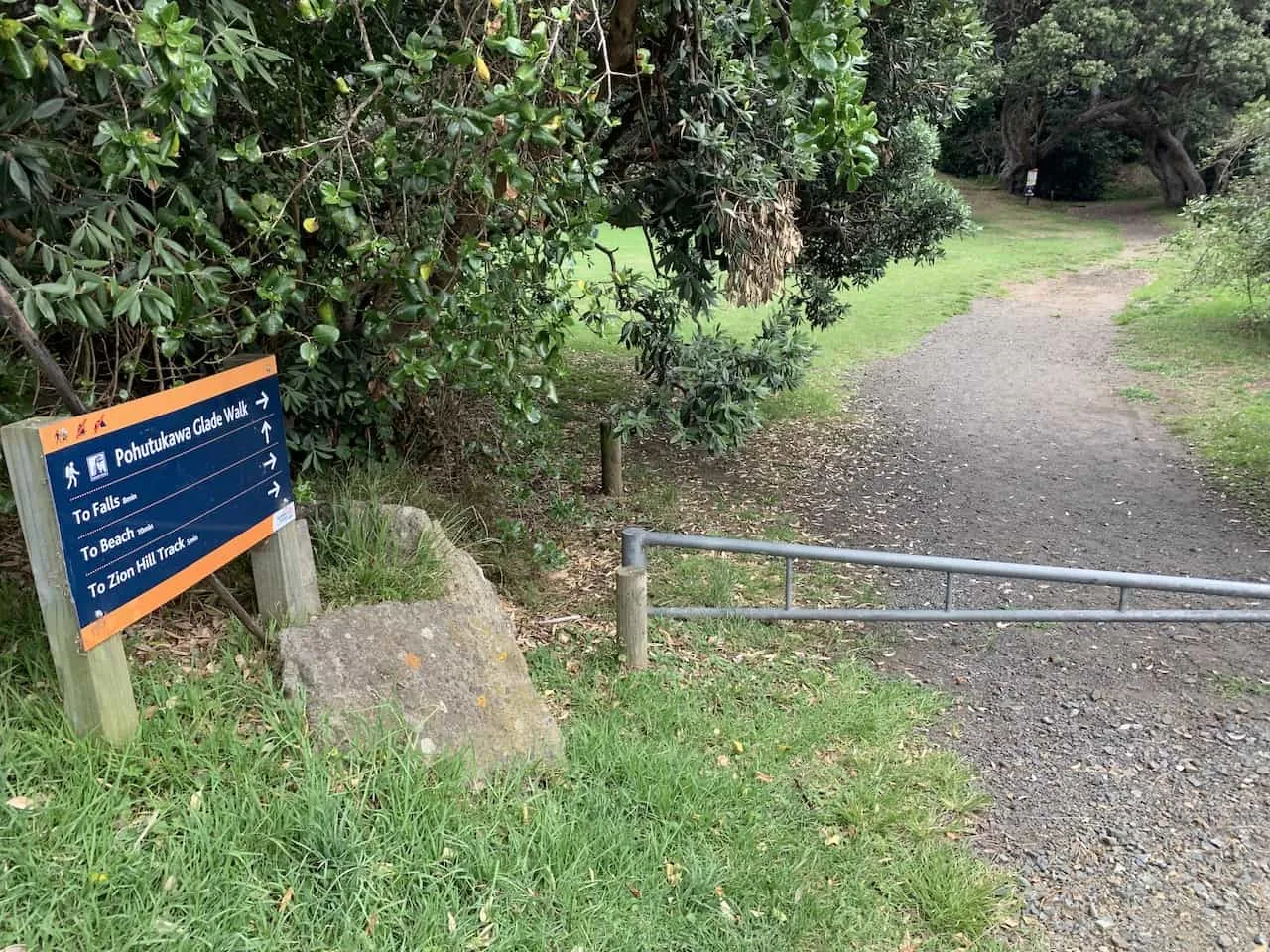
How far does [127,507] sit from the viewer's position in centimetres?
270

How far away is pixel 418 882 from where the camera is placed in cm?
280

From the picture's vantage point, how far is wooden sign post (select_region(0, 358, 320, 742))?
2.50m

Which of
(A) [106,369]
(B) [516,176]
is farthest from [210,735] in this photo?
(B) [516,176]

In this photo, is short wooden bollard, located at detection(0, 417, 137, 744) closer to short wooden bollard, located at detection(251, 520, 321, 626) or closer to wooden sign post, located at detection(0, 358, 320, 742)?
wooden sign post, located at detection(0, 358, 320, 742)

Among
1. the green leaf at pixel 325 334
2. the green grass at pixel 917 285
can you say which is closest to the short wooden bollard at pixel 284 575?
the green leaf at pixel 325 334

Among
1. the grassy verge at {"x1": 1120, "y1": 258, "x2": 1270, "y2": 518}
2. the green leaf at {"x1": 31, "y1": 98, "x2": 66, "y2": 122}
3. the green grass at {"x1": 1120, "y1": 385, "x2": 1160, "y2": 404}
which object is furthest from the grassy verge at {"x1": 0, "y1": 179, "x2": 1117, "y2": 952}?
the green grass at {"x1": 1120, "y1": 385, "x2": 1160, "y2": 404}

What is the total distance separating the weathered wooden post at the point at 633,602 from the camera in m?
4.58

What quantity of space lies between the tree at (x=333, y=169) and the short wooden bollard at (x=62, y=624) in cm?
37

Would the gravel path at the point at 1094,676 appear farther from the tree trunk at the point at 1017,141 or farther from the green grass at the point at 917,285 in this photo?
the tree trunk at the point at 1017,141

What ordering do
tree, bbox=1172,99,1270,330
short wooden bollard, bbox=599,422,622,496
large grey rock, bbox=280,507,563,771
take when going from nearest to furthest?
large grey rock, bbox=280,507,563,771 → short wooden bollard, bbox=599,422,622,496 → tree, bbox=1172,99,1270,330

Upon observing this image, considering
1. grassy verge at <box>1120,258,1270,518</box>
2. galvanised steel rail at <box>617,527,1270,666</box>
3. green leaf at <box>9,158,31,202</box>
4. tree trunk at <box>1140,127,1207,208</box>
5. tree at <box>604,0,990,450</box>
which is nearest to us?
green leaf at <box>9,158,31,202</box>

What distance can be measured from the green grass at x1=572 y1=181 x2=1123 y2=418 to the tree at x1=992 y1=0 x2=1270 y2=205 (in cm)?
443

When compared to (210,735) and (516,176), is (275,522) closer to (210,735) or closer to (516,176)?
(210,735)

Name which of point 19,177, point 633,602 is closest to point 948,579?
point 633,602
